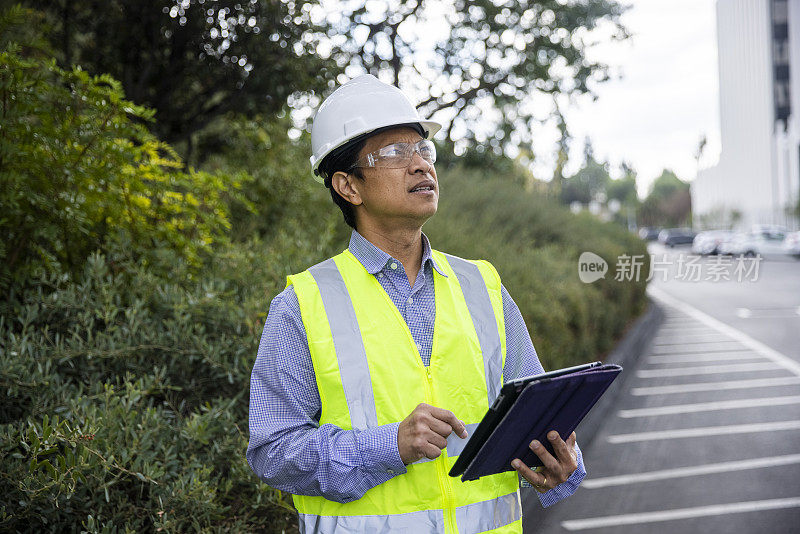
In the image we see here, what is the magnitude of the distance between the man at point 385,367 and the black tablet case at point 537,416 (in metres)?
0.05

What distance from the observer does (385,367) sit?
1.86m

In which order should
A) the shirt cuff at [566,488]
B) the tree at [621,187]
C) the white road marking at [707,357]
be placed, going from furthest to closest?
the tree at [621,187] < the white road marking at [707,357] < the shirt cuff at [566,488]

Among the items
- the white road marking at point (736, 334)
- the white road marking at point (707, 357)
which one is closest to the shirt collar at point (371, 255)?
the white road marking at point (736, 334)

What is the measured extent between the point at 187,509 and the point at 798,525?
13.2 feet

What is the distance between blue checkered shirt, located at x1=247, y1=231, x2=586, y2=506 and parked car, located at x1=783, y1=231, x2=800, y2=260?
30.5m

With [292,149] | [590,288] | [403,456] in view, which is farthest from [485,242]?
[403,456]

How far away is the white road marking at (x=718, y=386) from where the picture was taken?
878cm

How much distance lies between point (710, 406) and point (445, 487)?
7090 mm

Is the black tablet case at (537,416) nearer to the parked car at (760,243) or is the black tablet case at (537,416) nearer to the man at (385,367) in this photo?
the man at (385,367)

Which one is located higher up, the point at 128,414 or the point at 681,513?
the point at 128,414

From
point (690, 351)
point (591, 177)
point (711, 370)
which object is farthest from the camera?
point (591, 177)

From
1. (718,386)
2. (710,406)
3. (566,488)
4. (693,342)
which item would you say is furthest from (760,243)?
(566,488)

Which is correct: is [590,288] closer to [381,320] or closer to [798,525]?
[798,525]

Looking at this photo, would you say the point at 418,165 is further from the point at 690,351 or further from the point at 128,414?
the point at 690,351
